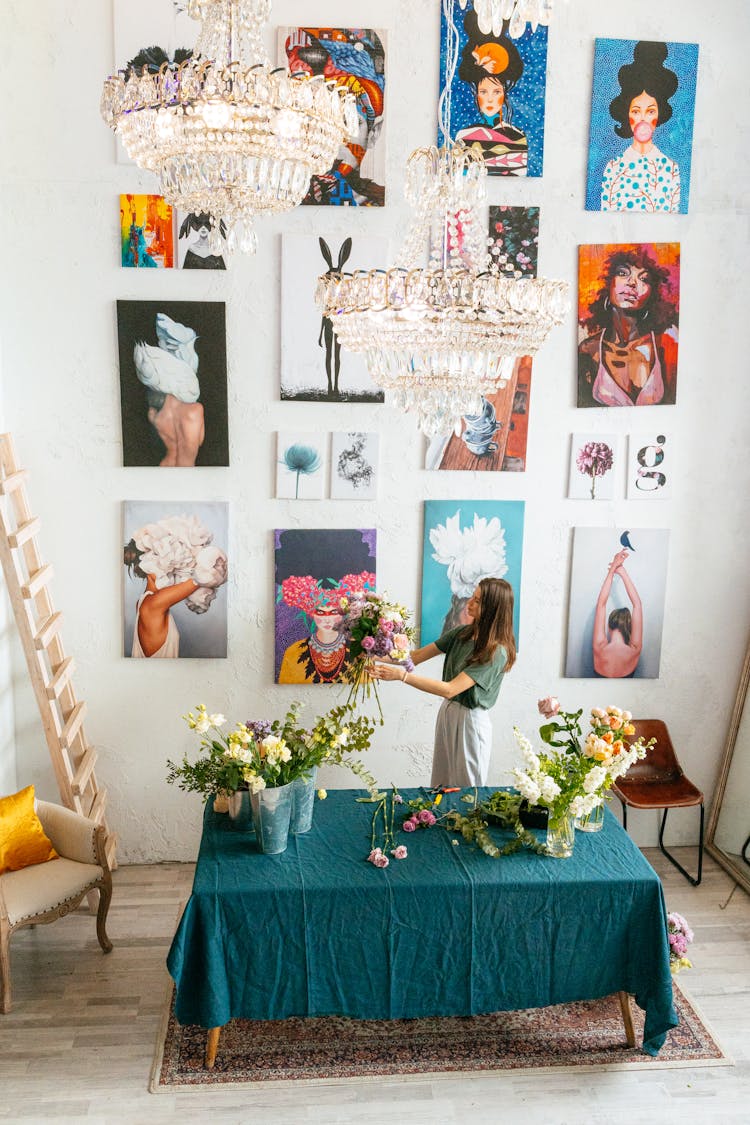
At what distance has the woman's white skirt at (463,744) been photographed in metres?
4.80

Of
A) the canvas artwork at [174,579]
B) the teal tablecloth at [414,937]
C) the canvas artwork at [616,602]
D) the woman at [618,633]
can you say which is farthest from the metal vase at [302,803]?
the woman at [618,633]

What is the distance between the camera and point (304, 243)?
495 cm

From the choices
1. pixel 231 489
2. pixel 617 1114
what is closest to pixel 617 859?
pixel 617 1114

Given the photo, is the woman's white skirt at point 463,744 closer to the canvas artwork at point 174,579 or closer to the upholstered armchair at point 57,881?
the canvas artwork at point 174,579

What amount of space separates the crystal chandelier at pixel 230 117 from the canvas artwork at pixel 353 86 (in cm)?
251

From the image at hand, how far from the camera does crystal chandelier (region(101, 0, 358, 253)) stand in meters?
2.16

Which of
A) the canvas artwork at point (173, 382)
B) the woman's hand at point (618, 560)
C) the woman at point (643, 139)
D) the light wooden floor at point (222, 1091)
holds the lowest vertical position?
the light wooden floor at point (222, 1091)

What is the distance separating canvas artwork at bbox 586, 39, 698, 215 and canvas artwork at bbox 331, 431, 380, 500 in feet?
5.40

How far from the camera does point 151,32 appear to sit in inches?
184

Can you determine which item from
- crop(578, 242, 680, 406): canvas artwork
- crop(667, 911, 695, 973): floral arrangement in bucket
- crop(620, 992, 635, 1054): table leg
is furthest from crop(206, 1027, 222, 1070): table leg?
crop(578, 242, 680, 406): canvas artwork

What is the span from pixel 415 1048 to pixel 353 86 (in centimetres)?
434

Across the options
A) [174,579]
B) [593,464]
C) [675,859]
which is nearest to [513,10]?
[593,464]

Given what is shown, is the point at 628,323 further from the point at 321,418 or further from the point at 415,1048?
the point at 415,1048

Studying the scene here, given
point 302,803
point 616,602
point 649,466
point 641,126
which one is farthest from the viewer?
point 616,602
